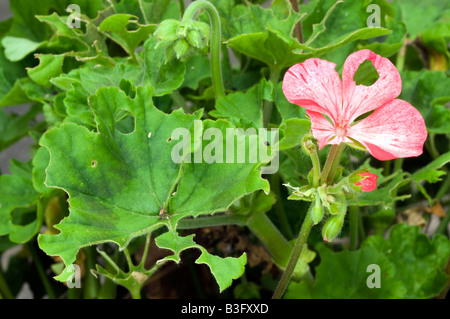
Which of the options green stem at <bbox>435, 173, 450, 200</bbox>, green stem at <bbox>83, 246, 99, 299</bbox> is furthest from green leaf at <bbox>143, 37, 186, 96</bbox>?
green stem at <bbox>435, 173, 450, 200</bbox>

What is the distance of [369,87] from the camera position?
1.51ft

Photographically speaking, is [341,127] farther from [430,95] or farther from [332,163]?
[430,95]

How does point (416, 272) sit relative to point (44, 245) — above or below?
below

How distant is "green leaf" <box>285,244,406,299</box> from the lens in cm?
64

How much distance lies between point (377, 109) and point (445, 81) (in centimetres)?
26

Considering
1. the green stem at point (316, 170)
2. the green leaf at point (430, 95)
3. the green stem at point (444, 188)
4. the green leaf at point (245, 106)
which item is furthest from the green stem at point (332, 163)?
the green stem at point (444, 188)

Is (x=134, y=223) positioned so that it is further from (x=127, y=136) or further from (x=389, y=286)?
(x=389, y=286)

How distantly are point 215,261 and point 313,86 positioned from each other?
0.51 ft

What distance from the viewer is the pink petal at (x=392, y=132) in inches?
16.4

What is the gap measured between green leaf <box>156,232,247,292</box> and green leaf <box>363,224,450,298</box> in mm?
239

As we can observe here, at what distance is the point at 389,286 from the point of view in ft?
2.08

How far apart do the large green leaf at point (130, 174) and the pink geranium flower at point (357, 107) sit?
8 centimetres

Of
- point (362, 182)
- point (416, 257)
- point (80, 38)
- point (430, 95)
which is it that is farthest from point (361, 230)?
point (80, 38)
